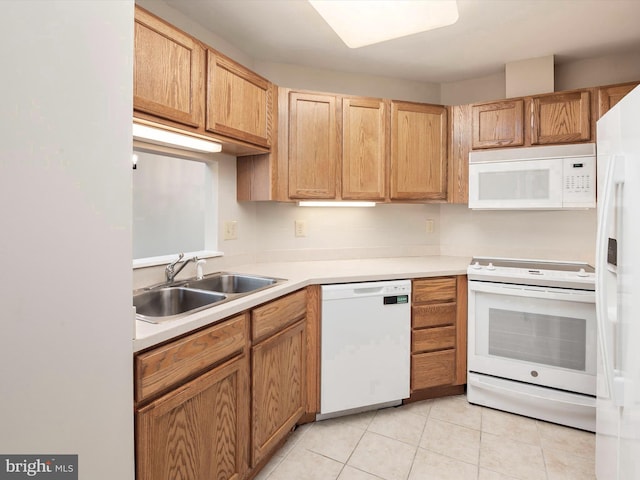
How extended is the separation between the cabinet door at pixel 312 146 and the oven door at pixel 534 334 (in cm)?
125

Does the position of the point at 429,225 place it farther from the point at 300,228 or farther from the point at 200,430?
the point at 200,430

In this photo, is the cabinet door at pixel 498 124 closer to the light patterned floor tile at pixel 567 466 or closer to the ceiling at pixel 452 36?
the ceiling at pixel 452 36

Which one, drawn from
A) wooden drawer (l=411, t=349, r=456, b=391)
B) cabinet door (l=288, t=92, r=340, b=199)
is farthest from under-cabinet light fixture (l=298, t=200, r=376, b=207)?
wooden drawer (l=411, t=349, r=456, b=391)

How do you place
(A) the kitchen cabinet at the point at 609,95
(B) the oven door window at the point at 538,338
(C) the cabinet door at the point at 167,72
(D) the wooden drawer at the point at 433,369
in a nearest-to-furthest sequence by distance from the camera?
1. (C) the cabinet door at the point at 167,72
2. (B) the oven door window at the point at 538,338
3. (A) the kitchen cabinet at the point at 609,95
4. (D) the wooden drawer at the point at 433,369

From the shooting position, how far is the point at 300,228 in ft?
8.91

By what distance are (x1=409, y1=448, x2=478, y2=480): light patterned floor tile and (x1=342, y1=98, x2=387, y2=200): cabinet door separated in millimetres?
1634

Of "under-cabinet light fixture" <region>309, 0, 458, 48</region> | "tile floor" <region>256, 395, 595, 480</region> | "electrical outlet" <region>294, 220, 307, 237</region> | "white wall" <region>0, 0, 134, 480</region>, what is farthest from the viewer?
"electrical outlet" <region>294, 220, 307, 237</region>

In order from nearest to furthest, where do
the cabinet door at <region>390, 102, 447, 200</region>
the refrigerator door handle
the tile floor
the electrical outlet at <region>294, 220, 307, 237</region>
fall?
the refrigerator door handle → the tile floor → the cabinet door at <region>390, 102, 447, 200</region> → the electrical outlet at <region>294, 220, 307, 237</region>

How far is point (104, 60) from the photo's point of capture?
2.82 feet

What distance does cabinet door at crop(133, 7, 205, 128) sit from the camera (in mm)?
1384

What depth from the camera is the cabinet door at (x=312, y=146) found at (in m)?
2.33

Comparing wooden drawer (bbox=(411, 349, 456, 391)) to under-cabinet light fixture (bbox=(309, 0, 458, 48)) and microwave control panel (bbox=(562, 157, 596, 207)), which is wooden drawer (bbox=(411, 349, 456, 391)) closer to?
microwave control panel (bbox=(562, 157, 596, 207))

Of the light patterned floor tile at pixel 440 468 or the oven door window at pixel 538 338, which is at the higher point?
the oven door window at pixel 538 338

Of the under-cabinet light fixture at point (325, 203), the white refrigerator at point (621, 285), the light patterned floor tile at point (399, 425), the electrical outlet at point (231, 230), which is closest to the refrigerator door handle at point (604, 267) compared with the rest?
the white refrigerator at point (621, 285)
